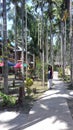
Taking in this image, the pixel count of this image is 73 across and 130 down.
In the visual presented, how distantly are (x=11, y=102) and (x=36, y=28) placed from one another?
164 ft

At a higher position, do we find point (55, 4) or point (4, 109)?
point (55, 4)

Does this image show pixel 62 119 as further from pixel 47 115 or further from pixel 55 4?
pixel 55 4

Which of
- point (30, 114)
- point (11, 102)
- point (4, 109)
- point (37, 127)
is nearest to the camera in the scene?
point (37, 127)

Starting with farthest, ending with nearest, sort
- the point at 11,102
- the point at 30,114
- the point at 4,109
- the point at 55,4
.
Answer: the point at 55,4 < the point at 11,102 < the point at 4,109 < the point at 30,114

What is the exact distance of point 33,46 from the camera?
63.6m

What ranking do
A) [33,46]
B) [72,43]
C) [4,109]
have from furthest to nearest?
[33,46]
[72,43]
[4,109]

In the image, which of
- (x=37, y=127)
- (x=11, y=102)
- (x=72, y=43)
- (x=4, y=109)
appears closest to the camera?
(x=37, y=127)

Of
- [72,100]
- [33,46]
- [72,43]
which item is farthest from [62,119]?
[33,46]

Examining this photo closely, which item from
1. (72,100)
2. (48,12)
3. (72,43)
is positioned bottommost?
(72,100)

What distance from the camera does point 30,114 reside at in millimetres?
13305

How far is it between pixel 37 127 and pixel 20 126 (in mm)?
514

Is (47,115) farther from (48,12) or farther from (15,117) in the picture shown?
(48,12)

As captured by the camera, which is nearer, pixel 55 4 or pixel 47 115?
pixel 47 115

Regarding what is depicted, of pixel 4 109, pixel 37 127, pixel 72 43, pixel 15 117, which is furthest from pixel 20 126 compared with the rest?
pixel 72 43
